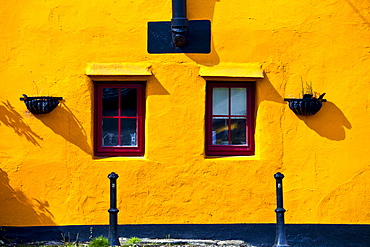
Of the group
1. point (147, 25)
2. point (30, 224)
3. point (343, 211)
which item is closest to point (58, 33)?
point (147, 25)

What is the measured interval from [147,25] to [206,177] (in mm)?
2271

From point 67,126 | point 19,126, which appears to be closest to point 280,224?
point 67,126

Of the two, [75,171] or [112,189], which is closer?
[112,189]

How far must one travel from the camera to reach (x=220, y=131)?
9180 mm

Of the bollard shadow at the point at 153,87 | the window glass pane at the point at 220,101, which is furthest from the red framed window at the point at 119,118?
the window glass pane at the point at 220,101

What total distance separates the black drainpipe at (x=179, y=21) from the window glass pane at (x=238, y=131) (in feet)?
4.54

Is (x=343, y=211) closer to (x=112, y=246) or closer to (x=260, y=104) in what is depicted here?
(x=260, y=104)

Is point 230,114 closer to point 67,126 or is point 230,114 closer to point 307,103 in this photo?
point 307,103

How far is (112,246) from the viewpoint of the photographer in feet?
26.0

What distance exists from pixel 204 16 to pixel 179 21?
0.39 m

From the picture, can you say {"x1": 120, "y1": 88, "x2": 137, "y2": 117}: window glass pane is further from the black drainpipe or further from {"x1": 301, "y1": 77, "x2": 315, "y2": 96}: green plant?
{"x1": 301, "y1": 77, "x2": 315, "y2": 96}: green plant

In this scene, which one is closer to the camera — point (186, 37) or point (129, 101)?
point (186, 37)

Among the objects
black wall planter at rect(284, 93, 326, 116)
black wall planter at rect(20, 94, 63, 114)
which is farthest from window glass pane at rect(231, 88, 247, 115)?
black wall planter at rect(20, 94, 63, 114)

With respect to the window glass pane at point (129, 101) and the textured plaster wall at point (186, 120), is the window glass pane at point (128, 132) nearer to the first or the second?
the window glass pane at point (129, 101)
